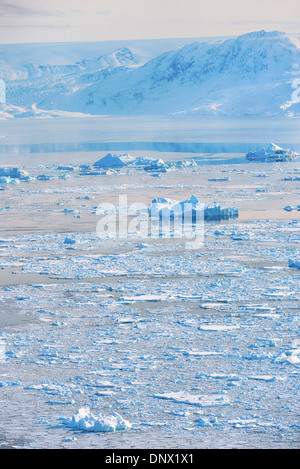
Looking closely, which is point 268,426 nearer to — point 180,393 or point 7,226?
point 180,393

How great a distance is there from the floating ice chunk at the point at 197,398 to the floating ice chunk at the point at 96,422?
0.62 metres

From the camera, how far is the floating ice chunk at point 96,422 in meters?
5.62

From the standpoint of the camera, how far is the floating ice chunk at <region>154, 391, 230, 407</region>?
20.0 feet

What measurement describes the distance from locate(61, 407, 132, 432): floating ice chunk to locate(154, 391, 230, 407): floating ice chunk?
24.3 inches

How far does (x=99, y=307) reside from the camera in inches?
348

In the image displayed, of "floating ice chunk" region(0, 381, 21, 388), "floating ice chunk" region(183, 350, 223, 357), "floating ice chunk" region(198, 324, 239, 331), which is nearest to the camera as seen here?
"floating ice chunk" region(0, 381, 21, 388)

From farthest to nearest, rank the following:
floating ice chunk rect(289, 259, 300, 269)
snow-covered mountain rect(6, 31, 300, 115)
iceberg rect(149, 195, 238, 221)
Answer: snow-covered mountain rect(6, 31, 300, 115), iceberg rect(149, 195, 238, 221), floating ice chunk rect(289, 259, 300, 269)

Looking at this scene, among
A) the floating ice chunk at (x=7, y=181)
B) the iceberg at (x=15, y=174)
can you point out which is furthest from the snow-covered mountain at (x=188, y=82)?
the floating ice chunk at (x=7, y=181)

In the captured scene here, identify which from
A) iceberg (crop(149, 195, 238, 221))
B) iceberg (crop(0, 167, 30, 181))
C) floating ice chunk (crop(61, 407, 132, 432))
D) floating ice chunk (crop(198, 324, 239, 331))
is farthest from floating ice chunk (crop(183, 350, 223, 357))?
iceberg (crop(0, 167, 30, 181))

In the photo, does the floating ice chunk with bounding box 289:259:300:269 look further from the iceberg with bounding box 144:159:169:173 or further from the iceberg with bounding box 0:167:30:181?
the iceberg with bounding box 144:159:169:173

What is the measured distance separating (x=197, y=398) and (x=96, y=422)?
1.01m

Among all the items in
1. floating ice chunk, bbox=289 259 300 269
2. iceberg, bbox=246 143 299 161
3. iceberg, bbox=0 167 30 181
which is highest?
iceberg, bbox=246 143 299 161

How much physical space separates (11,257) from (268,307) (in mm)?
4681

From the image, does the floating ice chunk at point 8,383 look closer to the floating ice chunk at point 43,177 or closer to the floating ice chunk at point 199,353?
the floating ice chunk at point 199,353
